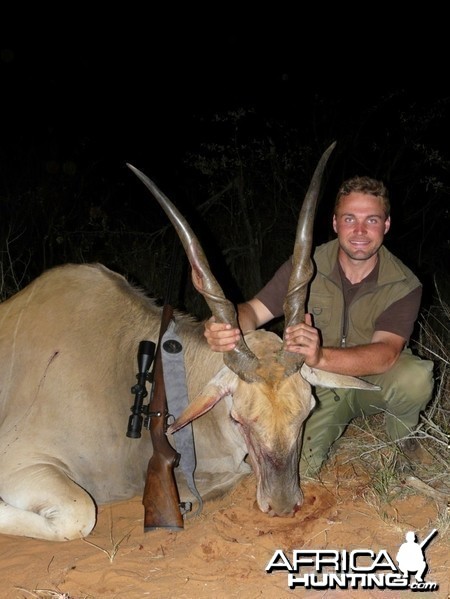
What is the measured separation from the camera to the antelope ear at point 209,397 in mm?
3152

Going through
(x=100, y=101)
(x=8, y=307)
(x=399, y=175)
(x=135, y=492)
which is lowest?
(x=135, y=492)

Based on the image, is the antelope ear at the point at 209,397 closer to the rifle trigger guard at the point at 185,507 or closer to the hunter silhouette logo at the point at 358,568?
the rifle trigger guard at the point at 185,507

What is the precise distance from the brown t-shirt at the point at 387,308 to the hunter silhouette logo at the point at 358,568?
1.23m

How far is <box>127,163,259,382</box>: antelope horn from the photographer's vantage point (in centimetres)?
309

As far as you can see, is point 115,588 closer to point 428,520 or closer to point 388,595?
point 388,595

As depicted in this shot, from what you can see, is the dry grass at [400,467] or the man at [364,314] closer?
the dry grass at [400,467]

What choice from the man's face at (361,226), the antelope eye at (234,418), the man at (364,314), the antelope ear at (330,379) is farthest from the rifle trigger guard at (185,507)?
the man's face at (361,226)

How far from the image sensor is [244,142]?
1014cm

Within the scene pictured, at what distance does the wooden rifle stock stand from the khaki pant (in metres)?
0.83

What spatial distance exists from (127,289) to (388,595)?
226cm

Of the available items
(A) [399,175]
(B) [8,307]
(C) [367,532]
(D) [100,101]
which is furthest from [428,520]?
(D) [100,101]

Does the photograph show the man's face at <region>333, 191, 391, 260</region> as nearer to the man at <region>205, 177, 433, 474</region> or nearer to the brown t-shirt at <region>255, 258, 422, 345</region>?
the man at <region>205, 177, 433, 474</region>

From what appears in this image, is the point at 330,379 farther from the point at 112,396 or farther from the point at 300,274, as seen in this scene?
the point at 112,396

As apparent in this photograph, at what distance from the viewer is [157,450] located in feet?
10.7
